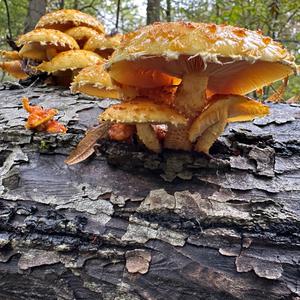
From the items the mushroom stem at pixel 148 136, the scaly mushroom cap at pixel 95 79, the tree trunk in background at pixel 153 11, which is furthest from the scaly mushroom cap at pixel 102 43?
the tree trunk in background at pixel 153 11

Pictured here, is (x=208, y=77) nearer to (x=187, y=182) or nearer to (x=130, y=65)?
(x=130, y=65)

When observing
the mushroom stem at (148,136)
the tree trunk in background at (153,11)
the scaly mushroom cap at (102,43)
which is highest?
the tree trunk in background at (153,11)

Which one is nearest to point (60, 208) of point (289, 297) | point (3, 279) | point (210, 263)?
point (3, 279)

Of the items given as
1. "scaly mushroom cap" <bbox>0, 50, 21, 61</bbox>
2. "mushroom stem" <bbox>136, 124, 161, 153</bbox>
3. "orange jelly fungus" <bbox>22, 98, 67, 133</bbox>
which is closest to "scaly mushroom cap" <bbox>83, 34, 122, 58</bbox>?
"scaly mushroom cap" <bbox>0, 50, 21, 61</bbox>

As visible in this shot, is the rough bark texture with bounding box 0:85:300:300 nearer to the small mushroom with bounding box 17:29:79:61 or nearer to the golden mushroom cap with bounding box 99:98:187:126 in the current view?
the golden mushroom cap with bounding box 99:98:187:126

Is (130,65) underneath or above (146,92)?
above

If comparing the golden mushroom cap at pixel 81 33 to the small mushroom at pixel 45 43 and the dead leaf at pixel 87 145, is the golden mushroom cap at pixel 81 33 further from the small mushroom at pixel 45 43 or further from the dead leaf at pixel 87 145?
the dead leaf at pixel 87 145

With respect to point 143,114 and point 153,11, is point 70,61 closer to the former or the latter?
point 143,114
